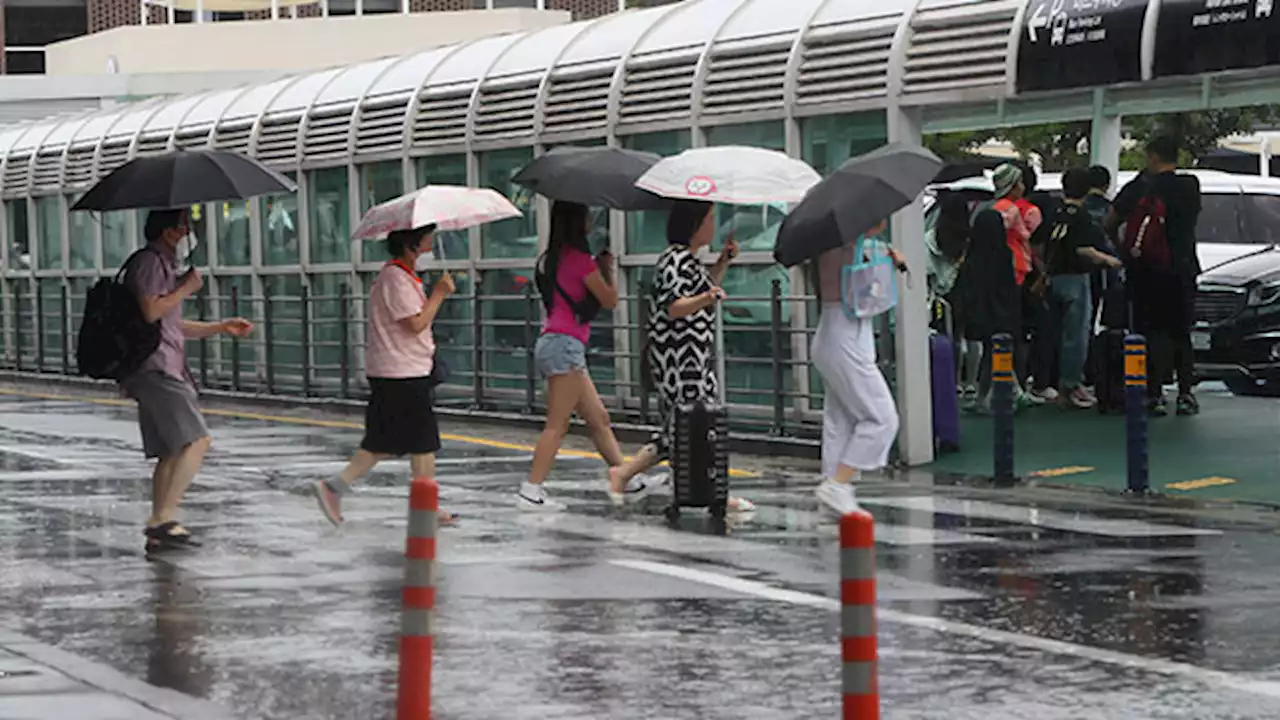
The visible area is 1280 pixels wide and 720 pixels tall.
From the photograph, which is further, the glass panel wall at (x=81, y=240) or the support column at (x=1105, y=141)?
the glass panel wall at (x=81, y=240)

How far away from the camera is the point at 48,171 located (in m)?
31.4

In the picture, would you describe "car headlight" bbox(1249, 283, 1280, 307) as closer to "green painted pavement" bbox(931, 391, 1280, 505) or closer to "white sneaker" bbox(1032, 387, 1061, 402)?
"green painted pavement" bbox(931, 391, 1280, 505)

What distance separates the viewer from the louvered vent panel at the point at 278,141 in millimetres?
24828

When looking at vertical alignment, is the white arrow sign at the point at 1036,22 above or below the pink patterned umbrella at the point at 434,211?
above

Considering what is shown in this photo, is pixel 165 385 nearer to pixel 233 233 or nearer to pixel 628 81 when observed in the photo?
pixel 628 81

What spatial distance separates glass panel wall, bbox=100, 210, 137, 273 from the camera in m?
30.1

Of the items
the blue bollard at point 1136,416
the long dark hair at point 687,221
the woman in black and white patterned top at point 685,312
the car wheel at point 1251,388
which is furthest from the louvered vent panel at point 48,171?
the blue bollard at point 1136,416

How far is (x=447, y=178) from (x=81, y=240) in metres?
10.8

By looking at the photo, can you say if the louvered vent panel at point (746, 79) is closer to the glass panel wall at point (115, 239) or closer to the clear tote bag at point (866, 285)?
the clear tote bag at point (866, 285)

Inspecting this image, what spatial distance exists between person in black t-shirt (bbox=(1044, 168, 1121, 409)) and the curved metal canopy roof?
8.18 feet

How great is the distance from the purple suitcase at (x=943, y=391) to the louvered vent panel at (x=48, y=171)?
16968 millimetres

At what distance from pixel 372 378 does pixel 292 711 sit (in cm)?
510

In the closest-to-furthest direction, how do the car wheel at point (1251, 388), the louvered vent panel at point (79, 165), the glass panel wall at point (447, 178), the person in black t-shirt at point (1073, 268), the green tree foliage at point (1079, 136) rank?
the person in black t-shirt at point (1073, 268), the car wheel at point (1251, 388), the glass panel wall at point (447, 178), the louvered vent panel at point (79, 165), the green tree foliage at point (1079, 136)

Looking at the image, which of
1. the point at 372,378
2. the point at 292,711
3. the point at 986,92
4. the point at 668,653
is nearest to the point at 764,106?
the point at 986,92
